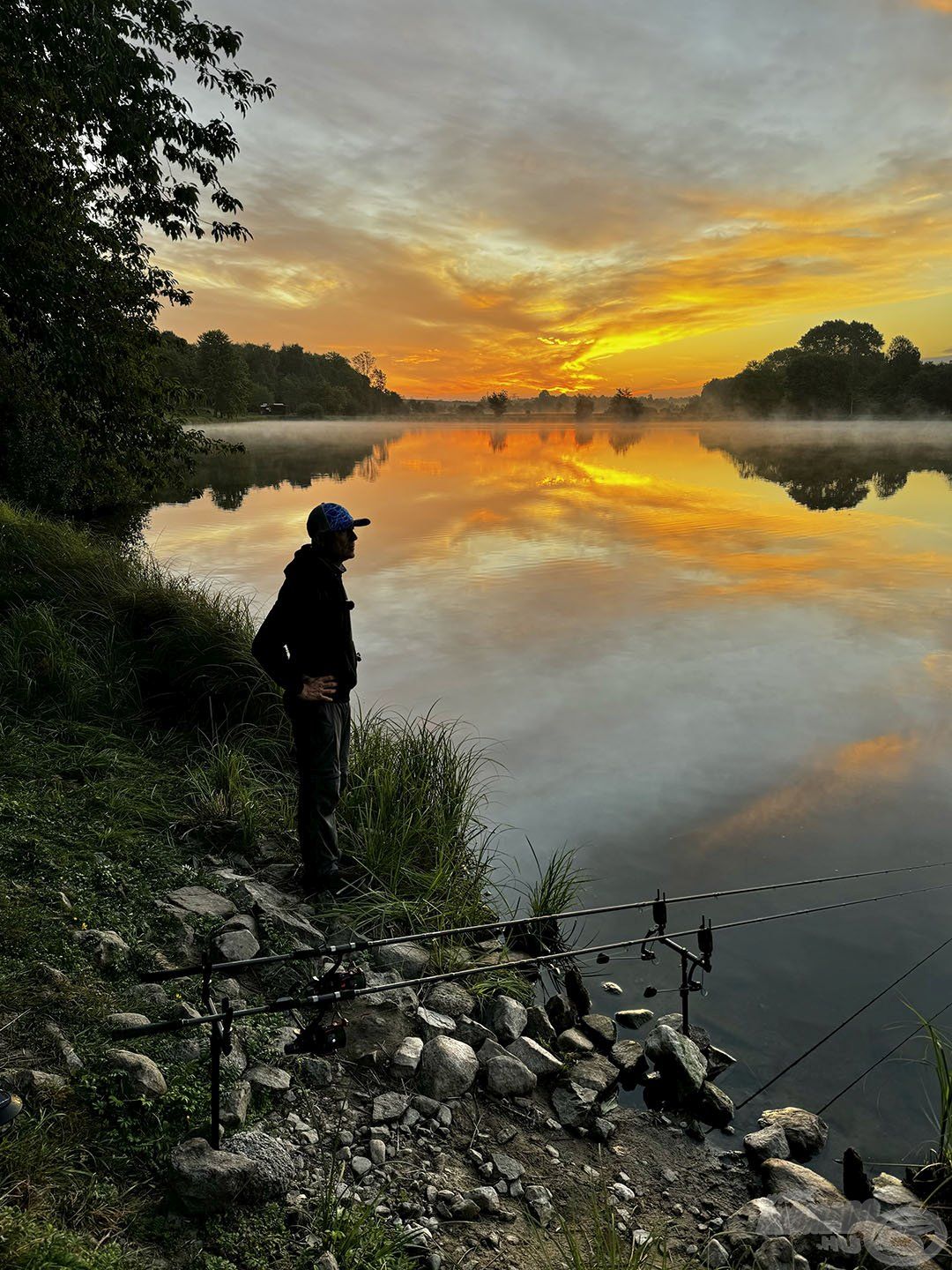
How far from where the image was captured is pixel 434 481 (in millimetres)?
53156

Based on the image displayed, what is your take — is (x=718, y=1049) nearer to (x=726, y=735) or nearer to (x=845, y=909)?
(x=845, y=909)

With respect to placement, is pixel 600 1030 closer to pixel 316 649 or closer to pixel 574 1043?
pixel 574 1043

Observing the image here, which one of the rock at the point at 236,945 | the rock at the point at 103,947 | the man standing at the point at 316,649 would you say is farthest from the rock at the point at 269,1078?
the man standing at the point at 316,649

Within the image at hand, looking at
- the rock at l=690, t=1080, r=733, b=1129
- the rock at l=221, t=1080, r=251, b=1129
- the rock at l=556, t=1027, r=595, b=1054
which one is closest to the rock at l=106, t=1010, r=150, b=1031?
the rock at l=221, t=1080, r=251, b=1129

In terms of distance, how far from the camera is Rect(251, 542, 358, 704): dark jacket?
533 cm

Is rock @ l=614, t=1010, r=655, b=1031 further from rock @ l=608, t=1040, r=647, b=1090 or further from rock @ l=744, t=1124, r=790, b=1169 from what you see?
rock @ l=744, t=1124, r=790, b=1169

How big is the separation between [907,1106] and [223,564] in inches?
839

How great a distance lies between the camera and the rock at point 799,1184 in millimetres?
3998

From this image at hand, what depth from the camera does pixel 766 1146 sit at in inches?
172

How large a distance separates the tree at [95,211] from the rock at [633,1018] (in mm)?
10773

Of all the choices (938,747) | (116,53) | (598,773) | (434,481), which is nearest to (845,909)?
(598,773)

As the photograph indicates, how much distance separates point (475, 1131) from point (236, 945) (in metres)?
1.79

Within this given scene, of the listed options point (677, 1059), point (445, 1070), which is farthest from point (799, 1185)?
point (445, 1070)

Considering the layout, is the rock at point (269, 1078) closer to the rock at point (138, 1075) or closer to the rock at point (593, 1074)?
the rock at point (138, 1075)
